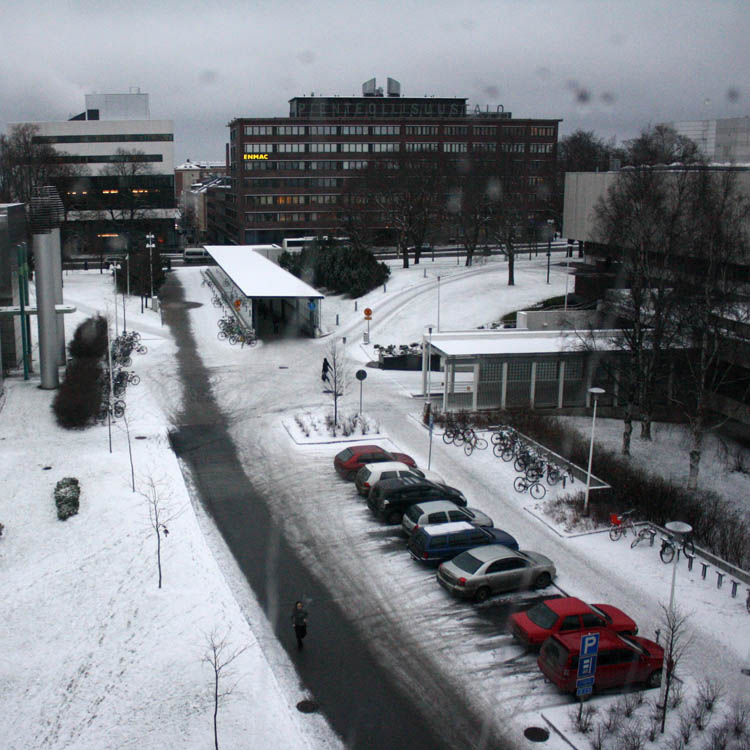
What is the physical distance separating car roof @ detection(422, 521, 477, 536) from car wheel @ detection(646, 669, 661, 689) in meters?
4.72

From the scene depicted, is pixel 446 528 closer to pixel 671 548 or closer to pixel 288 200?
pixel 671 548

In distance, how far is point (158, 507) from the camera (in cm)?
1842

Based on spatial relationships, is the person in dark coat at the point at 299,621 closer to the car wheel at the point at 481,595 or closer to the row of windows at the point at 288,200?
the car wheel at the point at 481,595

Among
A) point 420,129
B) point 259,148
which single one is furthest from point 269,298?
point 420,129

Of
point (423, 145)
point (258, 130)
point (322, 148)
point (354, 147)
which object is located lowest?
point (322, 148)

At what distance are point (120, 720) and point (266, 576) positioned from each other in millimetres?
4606

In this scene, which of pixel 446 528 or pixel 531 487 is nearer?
pixel 446 528

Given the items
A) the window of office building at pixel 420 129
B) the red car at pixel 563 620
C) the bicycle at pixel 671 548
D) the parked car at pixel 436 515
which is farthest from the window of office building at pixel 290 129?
the red car at pixel 563 620

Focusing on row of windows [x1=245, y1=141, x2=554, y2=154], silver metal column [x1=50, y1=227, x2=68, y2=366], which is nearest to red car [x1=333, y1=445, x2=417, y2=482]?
silver metal column [x1=50, y1=227, x2=68, y2=366]

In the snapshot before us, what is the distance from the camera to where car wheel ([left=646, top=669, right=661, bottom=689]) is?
12414 mm

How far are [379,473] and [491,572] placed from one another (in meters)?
5.13

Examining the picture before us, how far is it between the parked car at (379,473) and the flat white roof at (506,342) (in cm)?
766

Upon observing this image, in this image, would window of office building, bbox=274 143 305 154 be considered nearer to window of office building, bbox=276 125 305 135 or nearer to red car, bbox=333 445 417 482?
window of office building, bbox=276 125 305 135

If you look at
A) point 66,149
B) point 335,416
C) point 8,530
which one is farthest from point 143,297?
point 66,149
